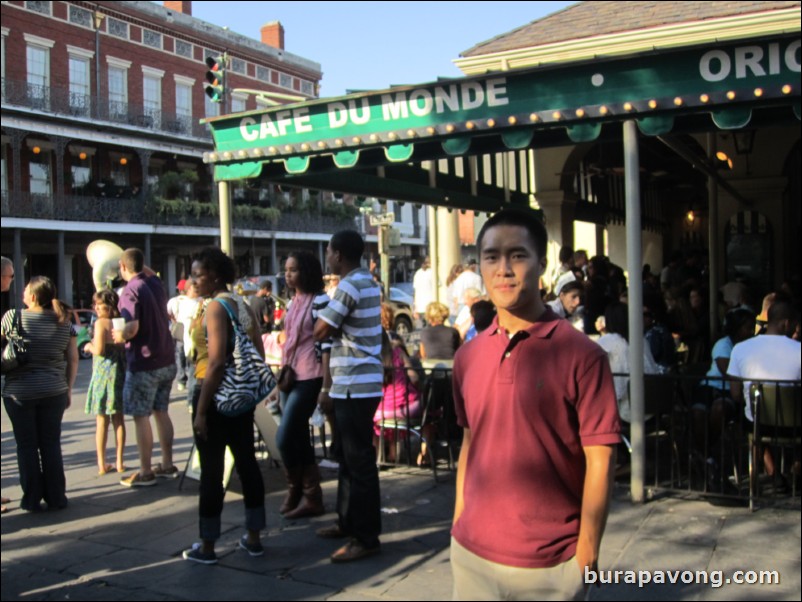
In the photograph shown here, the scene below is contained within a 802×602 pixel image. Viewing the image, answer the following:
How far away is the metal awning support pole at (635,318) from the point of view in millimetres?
5898

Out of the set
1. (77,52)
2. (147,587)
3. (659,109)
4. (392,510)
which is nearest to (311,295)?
(392,510)

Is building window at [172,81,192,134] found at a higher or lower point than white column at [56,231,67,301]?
higher

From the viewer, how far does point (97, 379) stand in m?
6.95

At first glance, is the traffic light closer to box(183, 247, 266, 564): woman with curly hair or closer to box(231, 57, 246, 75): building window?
box(183, 247, 266, 564): woman with curly hair

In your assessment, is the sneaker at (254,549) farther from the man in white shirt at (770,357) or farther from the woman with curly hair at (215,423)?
the man in white shirt at (770,357)

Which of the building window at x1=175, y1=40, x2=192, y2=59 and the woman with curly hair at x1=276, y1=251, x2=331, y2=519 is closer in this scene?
the woman with curly hair at x1=276, y1=251, x2=331, y2=519

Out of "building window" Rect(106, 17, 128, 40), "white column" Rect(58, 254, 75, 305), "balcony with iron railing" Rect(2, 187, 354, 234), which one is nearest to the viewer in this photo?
"balcony with iron railing" Rect(2, 187, 354, 234)

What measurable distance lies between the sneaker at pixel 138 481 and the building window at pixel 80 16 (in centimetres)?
3066

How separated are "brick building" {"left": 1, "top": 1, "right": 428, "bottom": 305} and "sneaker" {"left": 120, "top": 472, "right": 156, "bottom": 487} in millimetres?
24213

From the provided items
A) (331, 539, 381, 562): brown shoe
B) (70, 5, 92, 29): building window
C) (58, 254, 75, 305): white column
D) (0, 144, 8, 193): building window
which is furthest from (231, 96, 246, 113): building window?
(331, 539, 381, 562): brown shoe

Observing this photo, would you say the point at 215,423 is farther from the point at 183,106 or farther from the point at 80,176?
the point at 183,106

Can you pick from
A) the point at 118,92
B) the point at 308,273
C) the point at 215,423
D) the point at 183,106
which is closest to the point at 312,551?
the point at 215,423

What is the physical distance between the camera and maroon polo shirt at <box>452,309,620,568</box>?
7.59ft

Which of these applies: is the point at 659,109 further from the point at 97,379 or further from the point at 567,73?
the point at 97,379
